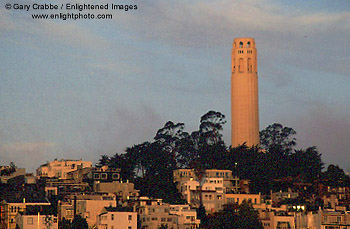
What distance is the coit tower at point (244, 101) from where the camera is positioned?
13775 centimetres

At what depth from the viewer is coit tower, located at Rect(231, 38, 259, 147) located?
452ft

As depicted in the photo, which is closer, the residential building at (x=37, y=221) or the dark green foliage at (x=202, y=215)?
the residential building at (x=37, y=221)

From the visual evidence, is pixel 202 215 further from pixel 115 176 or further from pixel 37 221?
pixel 37 221

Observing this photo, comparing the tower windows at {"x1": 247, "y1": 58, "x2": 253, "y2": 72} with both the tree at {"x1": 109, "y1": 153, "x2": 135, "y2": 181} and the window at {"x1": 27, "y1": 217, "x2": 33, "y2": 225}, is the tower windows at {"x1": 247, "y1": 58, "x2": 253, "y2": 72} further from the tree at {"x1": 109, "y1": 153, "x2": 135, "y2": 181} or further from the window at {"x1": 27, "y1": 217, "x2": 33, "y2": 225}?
the window at {"x1": 27, "y1": 217, "x2": 33, "y2": 225}

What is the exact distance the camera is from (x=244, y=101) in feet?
454

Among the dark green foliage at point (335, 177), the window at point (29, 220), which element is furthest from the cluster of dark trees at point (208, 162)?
the window at point (29, 220)

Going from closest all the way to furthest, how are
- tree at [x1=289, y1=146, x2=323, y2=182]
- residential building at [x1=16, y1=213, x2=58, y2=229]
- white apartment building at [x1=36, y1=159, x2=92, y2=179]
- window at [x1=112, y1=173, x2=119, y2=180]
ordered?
residential building at [x1=16, y1=213, x2=58, y2=229], window at [x1=112, y1=173, x2=119, y2=180], tree at [x1=289, y1=146, x2=323, y2=182], white apartment building at [x1=36, y1=159, x2=92, y2=179]

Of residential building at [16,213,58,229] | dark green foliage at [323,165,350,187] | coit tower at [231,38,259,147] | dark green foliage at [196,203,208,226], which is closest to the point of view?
residential building at [16,213,58,229]

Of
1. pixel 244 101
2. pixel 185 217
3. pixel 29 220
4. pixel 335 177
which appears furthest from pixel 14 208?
pixel 244 101

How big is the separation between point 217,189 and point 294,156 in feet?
54.3

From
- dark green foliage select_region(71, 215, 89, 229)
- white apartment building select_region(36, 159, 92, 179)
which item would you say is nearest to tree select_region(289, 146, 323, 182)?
white apartment building select_region(36, 159, 92, 179)

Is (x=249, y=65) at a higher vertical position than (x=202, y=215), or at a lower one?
higher

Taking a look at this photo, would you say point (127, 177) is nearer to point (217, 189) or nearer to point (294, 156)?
point (217, 189)

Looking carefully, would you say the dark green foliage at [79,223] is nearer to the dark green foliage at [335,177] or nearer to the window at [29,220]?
the window at [29,220]
